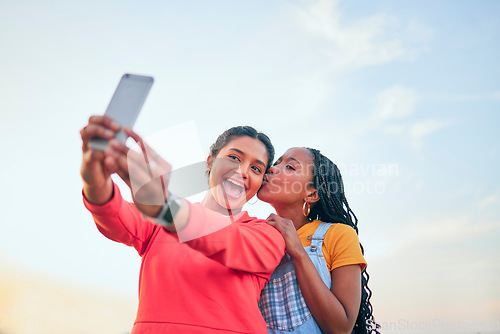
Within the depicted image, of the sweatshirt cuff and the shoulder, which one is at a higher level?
the shoulder

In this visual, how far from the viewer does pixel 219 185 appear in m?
3.13

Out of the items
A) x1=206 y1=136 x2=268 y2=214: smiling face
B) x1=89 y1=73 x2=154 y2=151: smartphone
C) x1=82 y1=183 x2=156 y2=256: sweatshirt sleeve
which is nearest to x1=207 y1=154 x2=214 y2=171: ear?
x1=206 y1=136 x2=268 y2=214: smiling face

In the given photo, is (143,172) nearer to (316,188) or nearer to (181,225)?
(181,225)

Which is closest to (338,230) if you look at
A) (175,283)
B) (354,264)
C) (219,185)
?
(354,264)

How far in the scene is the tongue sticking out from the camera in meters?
3.11

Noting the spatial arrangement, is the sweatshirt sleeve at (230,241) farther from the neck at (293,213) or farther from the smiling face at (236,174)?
the neck at (293,213)

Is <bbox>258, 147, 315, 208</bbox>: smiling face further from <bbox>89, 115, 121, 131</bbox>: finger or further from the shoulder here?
<bbox>89, 115, 121, 131</bbox>: finger

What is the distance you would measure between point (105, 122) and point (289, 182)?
2533mm

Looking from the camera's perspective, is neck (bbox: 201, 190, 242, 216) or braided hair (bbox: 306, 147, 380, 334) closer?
neck (bbox: 201, 190, 242, 216)

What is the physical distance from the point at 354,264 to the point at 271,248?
1.18 meters

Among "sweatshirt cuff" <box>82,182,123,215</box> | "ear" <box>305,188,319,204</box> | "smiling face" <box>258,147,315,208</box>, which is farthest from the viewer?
"ear" <box>305,188,319,204</box>

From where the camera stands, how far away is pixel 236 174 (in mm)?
3170

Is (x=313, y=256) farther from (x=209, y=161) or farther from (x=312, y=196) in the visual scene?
(x=209, y=161)

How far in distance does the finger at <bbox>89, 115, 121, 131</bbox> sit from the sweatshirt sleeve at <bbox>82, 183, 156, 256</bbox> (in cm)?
61
